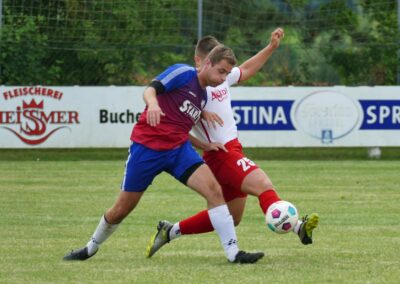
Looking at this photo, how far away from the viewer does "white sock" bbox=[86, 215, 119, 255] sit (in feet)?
29.8

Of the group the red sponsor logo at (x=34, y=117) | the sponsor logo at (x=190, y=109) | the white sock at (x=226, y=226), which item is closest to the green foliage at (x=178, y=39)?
the red sponsor logo at (x=34, y=117)

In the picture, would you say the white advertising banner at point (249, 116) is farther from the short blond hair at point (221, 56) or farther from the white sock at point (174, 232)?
the short blond hair at point (221, 56)

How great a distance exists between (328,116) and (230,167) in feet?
45.2

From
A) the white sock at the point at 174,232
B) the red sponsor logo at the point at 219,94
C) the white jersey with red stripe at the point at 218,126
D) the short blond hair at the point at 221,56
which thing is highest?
the short blond hair at the point at 221,56

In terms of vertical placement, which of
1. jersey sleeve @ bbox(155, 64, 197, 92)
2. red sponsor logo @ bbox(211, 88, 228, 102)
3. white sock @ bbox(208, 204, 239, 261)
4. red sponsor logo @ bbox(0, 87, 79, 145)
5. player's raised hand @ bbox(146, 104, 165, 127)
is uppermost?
jersey sleeve @ bbox(155, 64, 197, 92)

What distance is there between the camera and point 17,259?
30.0 feet

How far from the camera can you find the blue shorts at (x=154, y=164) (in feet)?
28.7

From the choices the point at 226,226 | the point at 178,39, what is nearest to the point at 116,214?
the point at 226,226

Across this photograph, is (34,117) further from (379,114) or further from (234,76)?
(234,76)

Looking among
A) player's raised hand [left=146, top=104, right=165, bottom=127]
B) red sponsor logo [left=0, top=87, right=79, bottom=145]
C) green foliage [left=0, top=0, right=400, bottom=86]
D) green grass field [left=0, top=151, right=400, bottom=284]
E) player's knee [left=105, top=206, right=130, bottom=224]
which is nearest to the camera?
player's raised hand [left=146, top=104, right=165, bottom=127]

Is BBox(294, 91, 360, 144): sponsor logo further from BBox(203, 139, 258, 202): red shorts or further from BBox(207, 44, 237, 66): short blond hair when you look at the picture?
BBox(207, 44, 237, 66): short blond hair

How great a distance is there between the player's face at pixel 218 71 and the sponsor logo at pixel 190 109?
24 cm

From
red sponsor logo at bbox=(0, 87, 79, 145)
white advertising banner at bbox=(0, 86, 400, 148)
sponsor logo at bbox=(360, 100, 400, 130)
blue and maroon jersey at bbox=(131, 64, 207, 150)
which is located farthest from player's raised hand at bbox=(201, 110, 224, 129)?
sponsor logo at bbox=(360, 100, 400, 130)

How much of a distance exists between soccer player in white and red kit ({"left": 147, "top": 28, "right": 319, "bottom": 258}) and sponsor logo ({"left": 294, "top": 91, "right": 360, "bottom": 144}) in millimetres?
13077
